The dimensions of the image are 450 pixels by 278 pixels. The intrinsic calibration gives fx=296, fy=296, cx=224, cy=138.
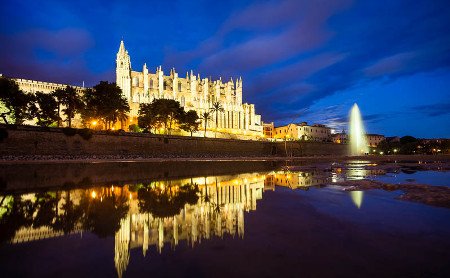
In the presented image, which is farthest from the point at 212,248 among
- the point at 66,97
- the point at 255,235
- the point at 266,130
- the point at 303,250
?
the point at 266,130

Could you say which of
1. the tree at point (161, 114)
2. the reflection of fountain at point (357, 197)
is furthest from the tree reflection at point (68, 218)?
the tree at point (161, 114)

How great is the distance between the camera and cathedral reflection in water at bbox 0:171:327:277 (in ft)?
19.3

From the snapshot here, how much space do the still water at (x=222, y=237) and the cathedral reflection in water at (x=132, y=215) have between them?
1.0 inches

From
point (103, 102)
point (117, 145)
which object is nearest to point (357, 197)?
point (117, 145)

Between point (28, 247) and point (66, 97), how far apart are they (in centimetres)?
5078

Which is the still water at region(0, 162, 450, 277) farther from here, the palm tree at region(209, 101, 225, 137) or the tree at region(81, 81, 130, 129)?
the palm tree at region(209, 101, 225, 137)

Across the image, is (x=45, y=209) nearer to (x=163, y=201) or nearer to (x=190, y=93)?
(x=163, y=201)

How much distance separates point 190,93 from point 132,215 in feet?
306

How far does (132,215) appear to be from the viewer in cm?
777

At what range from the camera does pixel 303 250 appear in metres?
5.01

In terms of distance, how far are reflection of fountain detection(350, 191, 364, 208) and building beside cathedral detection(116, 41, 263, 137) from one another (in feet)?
259

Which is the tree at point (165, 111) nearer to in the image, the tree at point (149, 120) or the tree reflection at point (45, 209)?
the tree at point (149, 120)

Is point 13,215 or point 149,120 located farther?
point 149,120

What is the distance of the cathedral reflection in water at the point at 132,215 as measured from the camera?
232 inches
